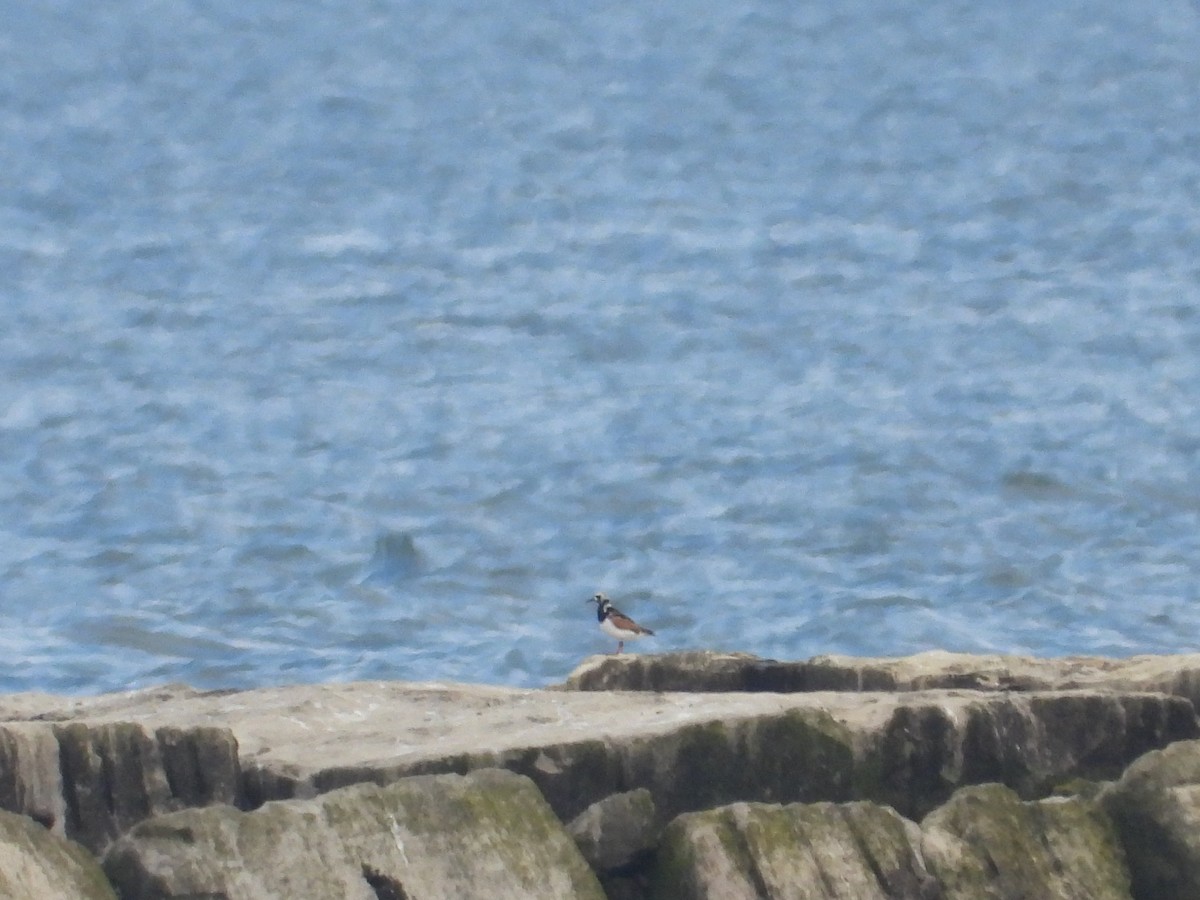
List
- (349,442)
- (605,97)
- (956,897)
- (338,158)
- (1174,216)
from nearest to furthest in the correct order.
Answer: (956,897), (349,442), (1174,216), (338,158), (605,97)

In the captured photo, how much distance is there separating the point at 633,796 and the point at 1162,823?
208 centimetres

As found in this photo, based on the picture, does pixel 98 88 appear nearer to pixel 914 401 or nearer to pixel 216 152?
pixel 216 152

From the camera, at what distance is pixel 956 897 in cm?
964

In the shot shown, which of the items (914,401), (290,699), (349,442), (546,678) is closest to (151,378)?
(349,442)

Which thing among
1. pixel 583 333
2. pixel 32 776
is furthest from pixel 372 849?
pixel 583 333

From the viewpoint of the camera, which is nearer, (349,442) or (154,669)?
(154,669)

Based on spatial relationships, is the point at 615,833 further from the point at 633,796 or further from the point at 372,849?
the point at 372,849

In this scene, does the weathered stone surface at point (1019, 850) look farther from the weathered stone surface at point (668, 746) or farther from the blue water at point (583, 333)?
the blue water at point (583, 333)

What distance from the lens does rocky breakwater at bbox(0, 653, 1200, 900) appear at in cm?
891

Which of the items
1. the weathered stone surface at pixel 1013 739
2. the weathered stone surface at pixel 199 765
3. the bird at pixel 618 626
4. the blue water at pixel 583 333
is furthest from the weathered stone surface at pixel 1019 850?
the blue water at pixel 583 333

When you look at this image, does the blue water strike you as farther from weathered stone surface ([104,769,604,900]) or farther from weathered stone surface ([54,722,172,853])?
weathered stone surface ([104,769,604,900])

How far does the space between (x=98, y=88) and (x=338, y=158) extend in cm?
800

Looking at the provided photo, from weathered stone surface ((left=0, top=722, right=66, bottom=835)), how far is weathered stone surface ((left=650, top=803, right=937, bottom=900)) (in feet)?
7.27

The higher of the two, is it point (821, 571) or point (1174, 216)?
point (1174, 216)
